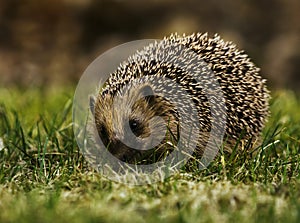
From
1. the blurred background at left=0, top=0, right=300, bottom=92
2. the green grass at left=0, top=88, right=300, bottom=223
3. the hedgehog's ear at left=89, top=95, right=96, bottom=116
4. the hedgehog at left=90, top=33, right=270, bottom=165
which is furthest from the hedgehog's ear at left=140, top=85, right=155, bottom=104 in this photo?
the blurred background at left=0, top=0, right=300, bottom=92

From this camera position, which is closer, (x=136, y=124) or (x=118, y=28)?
(x=136, y=124)

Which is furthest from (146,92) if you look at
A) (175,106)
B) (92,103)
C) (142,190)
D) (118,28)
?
(118,28)

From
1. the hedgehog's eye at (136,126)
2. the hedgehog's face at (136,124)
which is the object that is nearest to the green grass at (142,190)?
the hedgehog's face at (136,124)

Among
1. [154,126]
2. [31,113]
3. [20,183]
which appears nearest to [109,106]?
[154,126]

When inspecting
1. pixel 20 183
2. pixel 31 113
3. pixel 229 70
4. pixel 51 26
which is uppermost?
pixel 51 26

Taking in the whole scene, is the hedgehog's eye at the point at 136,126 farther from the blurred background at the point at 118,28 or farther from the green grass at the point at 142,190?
the blurred background at the point at 118,28

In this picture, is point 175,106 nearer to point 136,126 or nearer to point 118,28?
point 136,126

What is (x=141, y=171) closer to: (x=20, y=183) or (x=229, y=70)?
(x=20, y=183)
